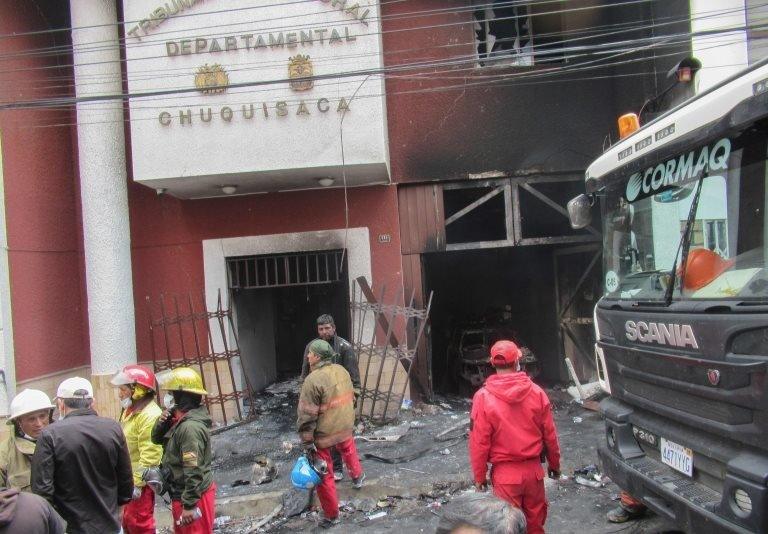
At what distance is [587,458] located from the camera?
5941 millimetres

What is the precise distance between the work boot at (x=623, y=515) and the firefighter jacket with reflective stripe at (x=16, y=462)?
169 inches

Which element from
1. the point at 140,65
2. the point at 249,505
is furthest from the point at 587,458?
the point at 140,65

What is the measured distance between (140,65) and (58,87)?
2048 mm

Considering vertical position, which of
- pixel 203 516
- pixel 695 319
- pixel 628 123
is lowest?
pixel 203 516

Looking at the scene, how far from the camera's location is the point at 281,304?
12.9 meters

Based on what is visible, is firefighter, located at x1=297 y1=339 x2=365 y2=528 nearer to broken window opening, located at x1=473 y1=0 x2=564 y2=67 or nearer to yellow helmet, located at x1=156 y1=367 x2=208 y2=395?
yellow helmet, located at x1=156 y1=367 x2=208 y2=395

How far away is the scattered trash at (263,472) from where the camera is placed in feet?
19.9

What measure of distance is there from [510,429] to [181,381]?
7.31ft

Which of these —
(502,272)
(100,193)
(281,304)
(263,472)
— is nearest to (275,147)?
(100,193)

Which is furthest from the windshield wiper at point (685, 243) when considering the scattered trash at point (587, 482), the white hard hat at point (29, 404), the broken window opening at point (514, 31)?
the broken window opening at point (514, 31)

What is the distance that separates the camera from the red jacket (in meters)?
3.55

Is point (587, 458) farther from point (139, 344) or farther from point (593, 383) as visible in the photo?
point (139, 344)

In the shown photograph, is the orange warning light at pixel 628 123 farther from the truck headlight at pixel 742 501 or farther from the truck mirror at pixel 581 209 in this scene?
the truck headlight at pixel 742 501

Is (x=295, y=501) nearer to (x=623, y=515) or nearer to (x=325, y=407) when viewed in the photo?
(x=325, y=407)
